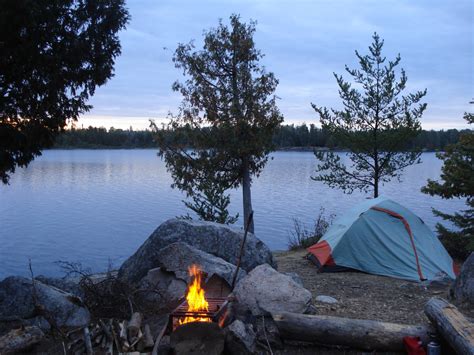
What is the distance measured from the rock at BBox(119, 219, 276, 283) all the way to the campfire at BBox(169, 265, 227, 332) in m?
1.99

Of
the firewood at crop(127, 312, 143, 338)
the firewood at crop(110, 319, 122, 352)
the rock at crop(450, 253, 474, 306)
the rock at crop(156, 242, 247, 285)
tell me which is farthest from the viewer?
the rock at crop(450, 253, 474, 306)

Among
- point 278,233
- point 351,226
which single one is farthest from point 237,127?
point 278,233

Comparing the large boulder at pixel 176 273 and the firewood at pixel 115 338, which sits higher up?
the large boulder at pixel 176 273

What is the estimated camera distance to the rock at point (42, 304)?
275 inches

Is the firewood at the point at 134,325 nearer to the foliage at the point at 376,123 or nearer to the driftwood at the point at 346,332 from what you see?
the driftwood at the point at 346,332

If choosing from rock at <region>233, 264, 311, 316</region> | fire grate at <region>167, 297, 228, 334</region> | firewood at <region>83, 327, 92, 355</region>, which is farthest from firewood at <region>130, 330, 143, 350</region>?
rock at <region>233, 264, 311, 316</region>

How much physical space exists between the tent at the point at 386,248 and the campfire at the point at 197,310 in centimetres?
578

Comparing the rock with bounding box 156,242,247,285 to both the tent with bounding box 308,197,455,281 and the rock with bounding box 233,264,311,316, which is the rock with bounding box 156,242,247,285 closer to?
the rock with bounding box 233,264,311,316

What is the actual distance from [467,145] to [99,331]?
11.4 metres

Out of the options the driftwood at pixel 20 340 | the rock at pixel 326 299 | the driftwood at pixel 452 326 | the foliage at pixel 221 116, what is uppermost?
the foliage at pixel 221 116

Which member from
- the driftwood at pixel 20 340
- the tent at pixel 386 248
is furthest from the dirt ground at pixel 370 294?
the driftwood at pixel 20 340

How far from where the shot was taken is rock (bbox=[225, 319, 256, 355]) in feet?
19.2

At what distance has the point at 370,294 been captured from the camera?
9297mm

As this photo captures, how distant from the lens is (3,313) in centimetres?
719
